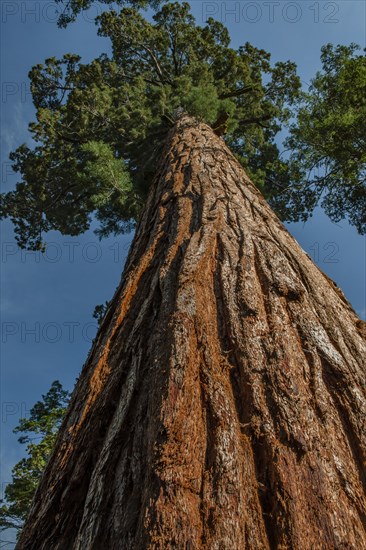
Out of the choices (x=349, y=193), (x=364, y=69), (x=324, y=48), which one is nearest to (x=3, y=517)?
(x=349, y=193)

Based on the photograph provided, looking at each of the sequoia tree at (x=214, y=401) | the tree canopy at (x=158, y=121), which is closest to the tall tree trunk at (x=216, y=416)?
the sequoia tree at (x=214, y=401)

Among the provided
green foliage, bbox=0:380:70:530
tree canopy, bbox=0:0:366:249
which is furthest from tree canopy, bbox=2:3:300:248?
green foliage, bbox=0:380:70:530

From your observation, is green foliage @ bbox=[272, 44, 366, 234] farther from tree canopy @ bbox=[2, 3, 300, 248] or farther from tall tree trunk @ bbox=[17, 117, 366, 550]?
tall tree trunk @ bbox=[17, 117, 366, 550]

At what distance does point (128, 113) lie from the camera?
29.3 ft

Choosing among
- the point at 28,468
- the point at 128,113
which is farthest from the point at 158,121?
the point at 28,468

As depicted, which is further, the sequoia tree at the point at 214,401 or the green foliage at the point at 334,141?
the green foliage at the point at 334,141

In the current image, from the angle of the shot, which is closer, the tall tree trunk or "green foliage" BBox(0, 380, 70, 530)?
the tall tree trunk

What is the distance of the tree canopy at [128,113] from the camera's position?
8461 mm

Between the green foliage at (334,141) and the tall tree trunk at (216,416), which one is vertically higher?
the green foliage at (334,141)

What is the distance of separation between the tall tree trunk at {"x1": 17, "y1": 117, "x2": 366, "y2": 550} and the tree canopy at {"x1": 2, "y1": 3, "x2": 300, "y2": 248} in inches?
222

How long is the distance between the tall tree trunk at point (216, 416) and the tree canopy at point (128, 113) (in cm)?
563

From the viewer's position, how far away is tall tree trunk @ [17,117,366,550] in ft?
3.68

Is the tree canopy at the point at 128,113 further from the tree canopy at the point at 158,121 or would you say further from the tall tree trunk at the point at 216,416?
the tall tree trunk at the point at 216,416

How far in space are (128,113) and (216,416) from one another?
8.60 metres
